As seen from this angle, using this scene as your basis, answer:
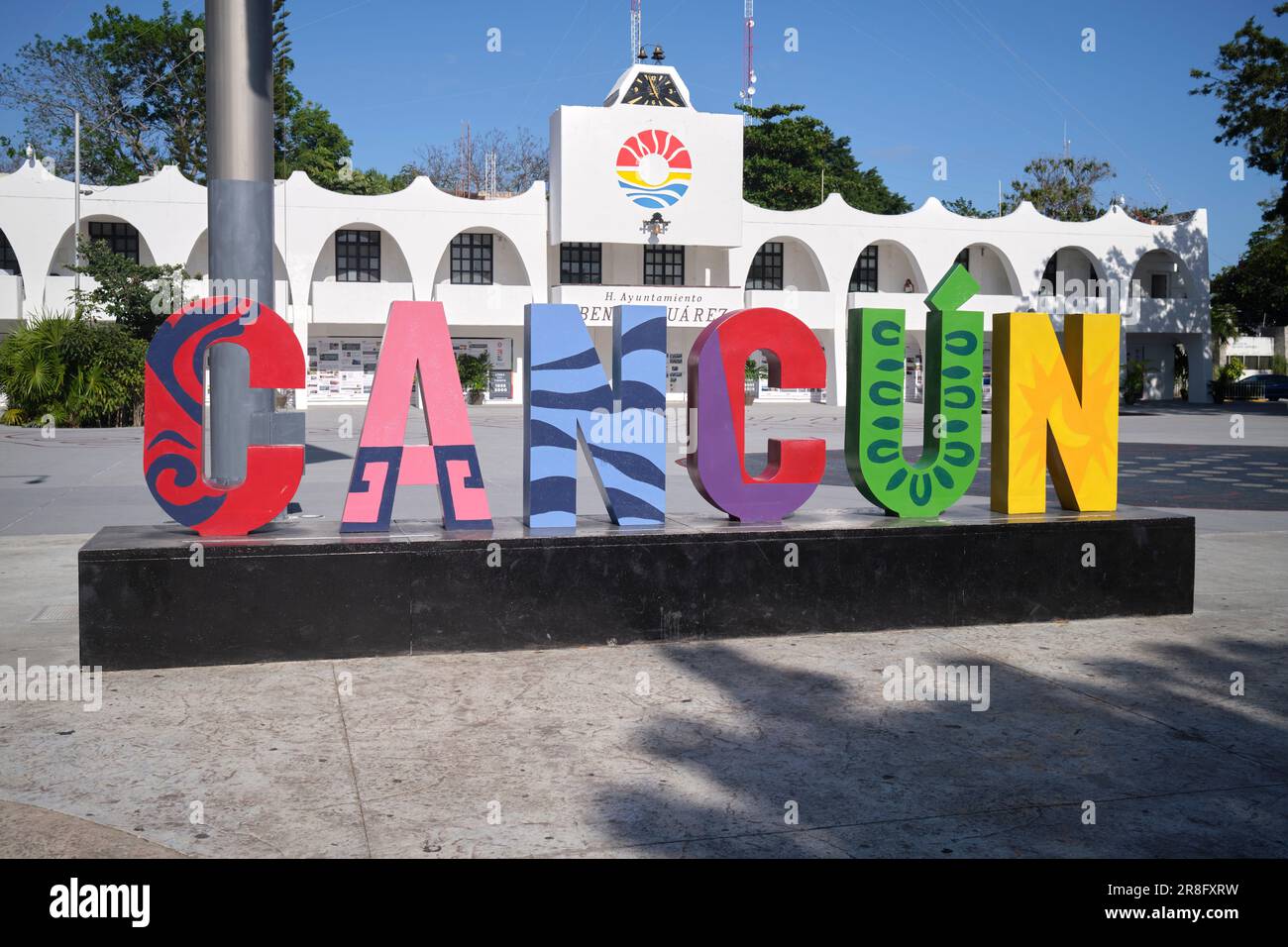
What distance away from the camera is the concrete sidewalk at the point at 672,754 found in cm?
430

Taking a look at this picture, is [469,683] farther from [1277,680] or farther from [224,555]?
[1277,680]

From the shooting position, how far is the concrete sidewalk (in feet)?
14.1

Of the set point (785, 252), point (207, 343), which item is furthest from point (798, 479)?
point (785, 252)

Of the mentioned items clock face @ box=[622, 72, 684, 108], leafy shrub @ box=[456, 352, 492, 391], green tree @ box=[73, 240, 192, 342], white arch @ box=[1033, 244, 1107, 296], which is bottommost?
leafy shrub @ box=[456, 352, 492, 391]

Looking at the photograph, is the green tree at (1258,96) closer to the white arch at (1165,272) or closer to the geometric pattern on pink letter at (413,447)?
the white arch at (1165,272)

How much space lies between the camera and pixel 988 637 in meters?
7.52

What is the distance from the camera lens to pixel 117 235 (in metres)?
41.5

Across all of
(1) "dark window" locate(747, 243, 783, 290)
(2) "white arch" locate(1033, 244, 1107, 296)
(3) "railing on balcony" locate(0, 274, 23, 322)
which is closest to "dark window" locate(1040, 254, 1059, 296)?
(2) "white arch" locate(1033, 244, 1107, 296)

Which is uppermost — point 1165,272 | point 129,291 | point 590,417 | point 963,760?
point 1165,272

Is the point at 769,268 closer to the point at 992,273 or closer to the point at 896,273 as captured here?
the point at 896,273

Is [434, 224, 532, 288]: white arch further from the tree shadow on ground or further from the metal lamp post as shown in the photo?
the tree shadow on ground

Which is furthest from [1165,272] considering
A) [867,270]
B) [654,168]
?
[654,168]

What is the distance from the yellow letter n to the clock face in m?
35.0

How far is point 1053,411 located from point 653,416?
2.85 m
